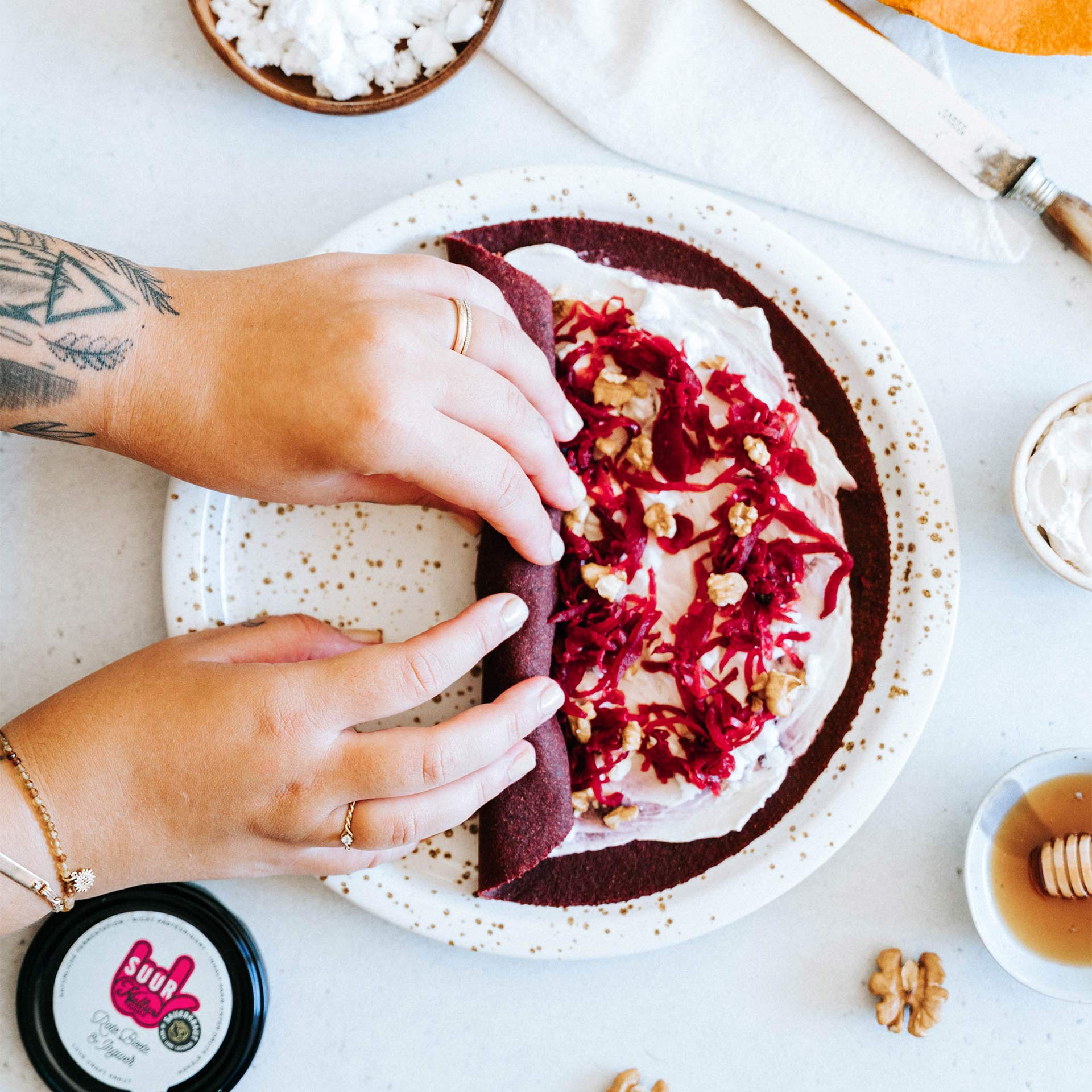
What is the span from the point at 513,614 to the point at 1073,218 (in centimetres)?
95

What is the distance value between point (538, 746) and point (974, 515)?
709 millimetres

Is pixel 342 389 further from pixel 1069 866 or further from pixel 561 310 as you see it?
pixel 1069 866

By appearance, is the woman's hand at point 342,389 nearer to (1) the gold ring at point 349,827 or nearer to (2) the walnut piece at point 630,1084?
(1) the gold ring at point 349,827

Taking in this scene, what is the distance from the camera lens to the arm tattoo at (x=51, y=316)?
1.00 m

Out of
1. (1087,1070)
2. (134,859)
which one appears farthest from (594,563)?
(1087,1070)

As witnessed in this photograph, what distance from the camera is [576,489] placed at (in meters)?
1.16

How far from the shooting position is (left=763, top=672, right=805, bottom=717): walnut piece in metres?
1.19

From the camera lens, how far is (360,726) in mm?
1266

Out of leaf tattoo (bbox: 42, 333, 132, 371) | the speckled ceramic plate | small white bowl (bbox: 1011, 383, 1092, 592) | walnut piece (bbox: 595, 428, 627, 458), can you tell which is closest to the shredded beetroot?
walnut piece (bbox: 595, 428, 627, 458)

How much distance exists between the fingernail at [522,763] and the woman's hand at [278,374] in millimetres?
281

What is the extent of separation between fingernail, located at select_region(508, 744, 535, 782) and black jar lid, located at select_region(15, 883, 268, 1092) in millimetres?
477

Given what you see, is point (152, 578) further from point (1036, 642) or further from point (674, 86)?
point (1036, 642)

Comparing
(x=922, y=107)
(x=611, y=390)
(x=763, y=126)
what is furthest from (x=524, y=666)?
(x=922, y=107)

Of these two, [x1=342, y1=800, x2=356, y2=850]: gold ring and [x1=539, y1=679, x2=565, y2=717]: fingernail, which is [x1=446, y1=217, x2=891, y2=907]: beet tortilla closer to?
[x1=539, y1=679, x2=565, y2=717]: fingernail
